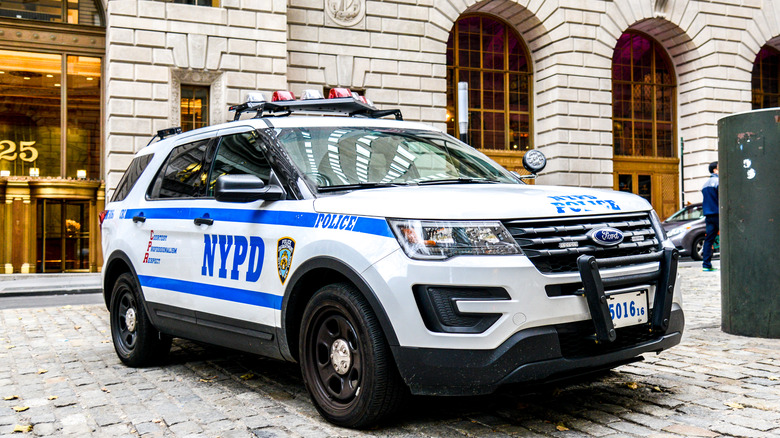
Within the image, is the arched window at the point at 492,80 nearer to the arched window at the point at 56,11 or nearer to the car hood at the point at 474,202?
the arched window at the point at 56,11

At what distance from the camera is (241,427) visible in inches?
156

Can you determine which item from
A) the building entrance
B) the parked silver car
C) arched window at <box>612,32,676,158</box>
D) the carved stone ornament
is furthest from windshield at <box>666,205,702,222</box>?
the carved stone ornament

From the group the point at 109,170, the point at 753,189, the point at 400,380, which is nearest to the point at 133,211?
the point at 400,380

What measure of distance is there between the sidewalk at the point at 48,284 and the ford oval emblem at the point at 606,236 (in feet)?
32.1

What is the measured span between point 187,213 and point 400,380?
2.25 meters

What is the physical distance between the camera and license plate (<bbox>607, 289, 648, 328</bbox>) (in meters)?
3.73

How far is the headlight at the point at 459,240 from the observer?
11.5 feet

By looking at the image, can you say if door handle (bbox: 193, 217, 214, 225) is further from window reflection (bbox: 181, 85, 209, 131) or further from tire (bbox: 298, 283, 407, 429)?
window reflection (bbox: 181, 85, 209, 131)

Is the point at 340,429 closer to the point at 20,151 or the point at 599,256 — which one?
the point at 599,256

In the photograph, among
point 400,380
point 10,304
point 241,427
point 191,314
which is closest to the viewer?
point 400,380

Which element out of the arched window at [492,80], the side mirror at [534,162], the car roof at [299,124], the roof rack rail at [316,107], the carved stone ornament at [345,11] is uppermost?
the carved stone ornament at [345,11]

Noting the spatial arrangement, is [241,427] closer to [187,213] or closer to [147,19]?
[187,213]

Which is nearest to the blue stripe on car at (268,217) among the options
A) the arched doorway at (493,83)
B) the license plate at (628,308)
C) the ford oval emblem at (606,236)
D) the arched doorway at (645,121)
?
the ford oval emblem at (606,236)

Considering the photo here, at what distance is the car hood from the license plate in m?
0.45
